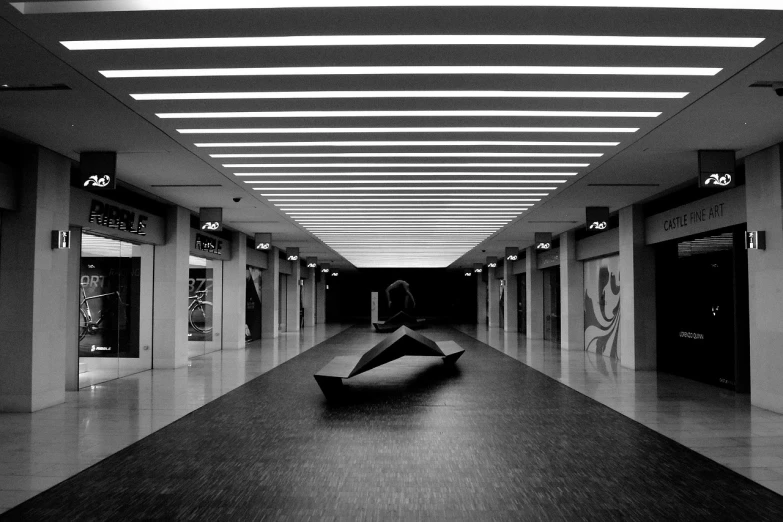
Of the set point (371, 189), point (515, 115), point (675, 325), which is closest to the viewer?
point (515, 115)

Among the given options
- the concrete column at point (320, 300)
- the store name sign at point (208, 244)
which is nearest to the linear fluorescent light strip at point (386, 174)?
the store name sign at point (208, 244)

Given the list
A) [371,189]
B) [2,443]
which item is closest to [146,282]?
[371,189]

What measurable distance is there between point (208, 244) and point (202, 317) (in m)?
2.22

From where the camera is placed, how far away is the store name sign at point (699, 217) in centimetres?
986

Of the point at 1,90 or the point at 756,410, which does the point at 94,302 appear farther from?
the point at 756,410

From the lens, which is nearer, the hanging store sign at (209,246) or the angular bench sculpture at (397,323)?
the hanging store sign at (209,246)

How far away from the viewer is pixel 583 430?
23.1 feet

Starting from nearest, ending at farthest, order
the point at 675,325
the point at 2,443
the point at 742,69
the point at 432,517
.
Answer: the point at 432,517
the point at 742,69
the point at 2,443
the point at 675,325

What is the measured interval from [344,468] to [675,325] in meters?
9.82

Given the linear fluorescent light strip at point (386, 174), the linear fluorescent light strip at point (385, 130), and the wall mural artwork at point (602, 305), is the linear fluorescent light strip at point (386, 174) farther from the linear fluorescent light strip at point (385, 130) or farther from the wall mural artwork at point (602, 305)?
the wall mural artwork at point (602, 305)

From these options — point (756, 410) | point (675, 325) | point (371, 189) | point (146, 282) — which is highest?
point (371, 189)

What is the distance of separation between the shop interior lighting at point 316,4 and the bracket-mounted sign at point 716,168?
4228 mm

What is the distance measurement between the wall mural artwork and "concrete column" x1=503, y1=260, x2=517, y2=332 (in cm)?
906

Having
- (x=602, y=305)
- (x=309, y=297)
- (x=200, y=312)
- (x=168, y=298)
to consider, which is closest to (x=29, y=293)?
(x=168, y=298)
